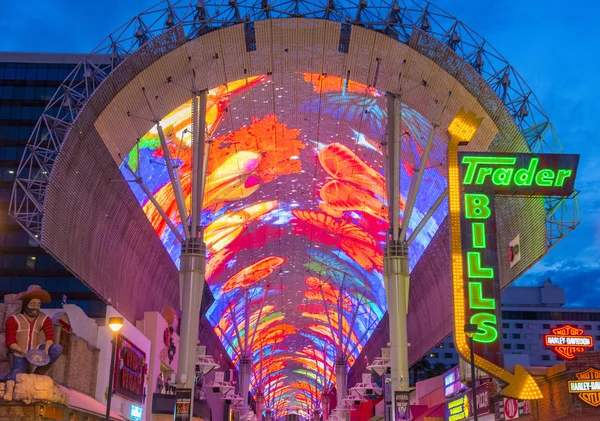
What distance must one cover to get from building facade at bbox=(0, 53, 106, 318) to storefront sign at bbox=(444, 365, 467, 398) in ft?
108

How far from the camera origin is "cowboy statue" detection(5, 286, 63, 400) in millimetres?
20328

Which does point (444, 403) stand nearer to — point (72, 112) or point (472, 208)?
point (472, 208)

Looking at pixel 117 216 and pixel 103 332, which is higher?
pixel 117 216

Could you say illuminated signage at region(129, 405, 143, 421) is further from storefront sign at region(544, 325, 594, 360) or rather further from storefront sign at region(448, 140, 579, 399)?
storefront sign at region(544, 325, 594, 360)

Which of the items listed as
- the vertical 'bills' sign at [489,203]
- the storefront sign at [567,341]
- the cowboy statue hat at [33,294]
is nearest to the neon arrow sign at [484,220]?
the vertical 'bills' sign at [489,203]

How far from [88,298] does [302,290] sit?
1994cm

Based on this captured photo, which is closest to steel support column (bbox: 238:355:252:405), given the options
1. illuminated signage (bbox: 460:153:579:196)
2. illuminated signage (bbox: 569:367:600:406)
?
illuminated signage (bbox: 460:153:579:196)

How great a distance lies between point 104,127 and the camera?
29969 mm

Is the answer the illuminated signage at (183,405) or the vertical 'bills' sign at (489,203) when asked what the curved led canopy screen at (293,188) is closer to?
the illuminated signage at (183,405)

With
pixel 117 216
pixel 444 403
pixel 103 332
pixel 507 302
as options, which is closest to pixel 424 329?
pixel 444 403

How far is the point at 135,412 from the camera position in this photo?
3256cm

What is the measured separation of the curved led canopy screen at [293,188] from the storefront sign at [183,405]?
10.2m

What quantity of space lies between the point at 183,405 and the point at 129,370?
3.00 metres

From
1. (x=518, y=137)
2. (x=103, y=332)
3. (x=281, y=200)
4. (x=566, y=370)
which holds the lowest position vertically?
(x=566, y=370)
